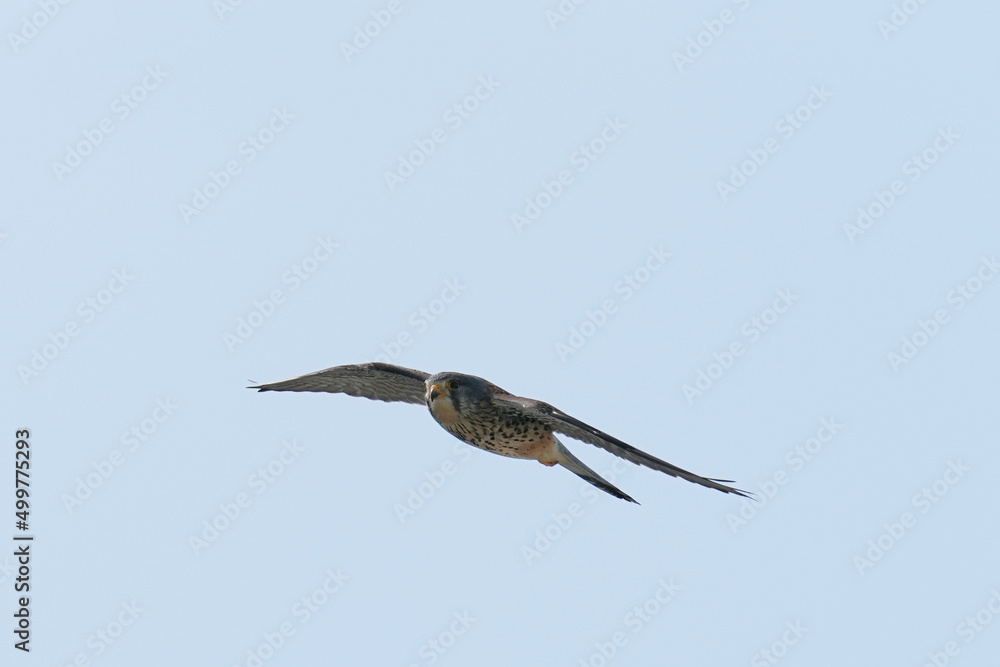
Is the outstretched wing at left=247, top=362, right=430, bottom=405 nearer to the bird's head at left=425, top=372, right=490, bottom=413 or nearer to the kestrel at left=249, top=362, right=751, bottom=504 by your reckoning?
the kestrel at left=249, top=362, right=751, bottom=504

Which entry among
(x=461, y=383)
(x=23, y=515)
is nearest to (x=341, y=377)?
(x=461, y=383)

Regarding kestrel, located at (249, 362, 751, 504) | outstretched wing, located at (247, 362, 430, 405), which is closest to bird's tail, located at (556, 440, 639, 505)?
kestrel, located at (249, 362, 751, 504)

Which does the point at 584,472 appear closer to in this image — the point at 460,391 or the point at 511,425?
the point at 511,425

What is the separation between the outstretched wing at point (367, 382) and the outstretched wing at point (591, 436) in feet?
6.84

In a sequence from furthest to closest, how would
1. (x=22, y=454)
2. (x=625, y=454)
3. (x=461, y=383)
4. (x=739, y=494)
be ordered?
(x=22, y=454) → (x=461, y=383) → (x=625, y=454) → (x=739, y=494)

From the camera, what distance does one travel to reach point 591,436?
47.1 feet

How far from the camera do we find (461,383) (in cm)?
1481

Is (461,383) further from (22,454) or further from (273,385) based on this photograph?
(22,454)

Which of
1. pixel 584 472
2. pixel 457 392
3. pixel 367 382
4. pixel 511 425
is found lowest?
pixel 367 382

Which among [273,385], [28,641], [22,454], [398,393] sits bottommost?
[28,641]

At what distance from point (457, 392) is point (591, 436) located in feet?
5.34

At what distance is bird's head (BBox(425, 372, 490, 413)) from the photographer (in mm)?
14789

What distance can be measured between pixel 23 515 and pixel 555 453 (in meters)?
7.38

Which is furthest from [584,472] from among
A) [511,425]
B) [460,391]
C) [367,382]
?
[367,382]
